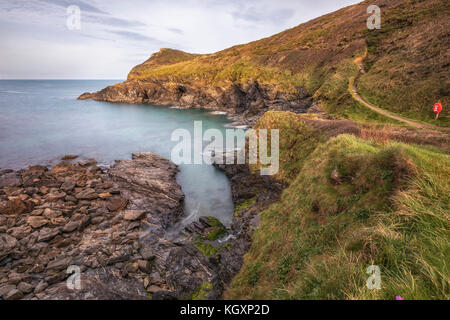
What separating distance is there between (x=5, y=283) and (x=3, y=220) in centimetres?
730

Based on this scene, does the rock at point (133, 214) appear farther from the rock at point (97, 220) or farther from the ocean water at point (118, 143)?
the ocean water at point (118, 143)

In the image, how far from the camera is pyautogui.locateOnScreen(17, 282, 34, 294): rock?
11.7 metres

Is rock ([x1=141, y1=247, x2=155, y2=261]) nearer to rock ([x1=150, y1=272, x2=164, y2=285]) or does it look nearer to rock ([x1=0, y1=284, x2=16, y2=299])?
rock ([x1=150, y1=272, x2=164, y2=285])

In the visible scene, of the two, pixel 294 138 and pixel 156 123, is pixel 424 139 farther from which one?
pixel 156 123

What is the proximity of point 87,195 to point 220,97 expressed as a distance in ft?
231

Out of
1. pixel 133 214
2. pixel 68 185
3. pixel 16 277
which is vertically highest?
pixel 68 185

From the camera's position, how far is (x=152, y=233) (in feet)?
55.3

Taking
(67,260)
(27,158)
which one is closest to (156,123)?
(27,158)

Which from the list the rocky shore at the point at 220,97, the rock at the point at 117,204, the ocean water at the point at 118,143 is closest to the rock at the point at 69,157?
the ocean water at the point at 118,143

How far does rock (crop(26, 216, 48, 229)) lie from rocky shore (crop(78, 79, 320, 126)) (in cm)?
4595

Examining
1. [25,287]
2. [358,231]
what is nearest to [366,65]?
[358,231]

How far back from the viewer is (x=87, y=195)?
67.2 feet

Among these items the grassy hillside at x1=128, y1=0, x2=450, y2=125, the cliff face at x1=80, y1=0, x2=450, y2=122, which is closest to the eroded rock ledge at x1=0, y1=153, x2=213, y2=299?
the grassy hillside at x1=128, y1=0, x2=450, y2=125

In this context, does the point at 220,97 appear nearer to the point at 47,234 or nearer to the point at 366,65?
the point at 366,65
